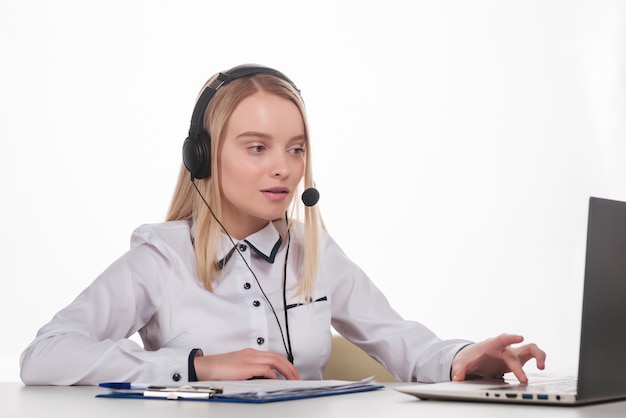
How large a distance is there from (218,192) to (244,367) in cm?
45

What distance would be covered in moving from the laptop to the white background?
2802 mm

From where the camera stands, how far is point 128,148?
3947 millimetres

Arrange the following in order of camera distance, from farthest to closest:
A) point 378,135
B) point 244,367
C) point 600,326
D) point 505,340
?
point 378,135 → point 505,340 → point 244,367 → point 600,326

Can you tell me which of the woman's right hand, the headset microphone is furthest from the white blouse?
the woman's right hand

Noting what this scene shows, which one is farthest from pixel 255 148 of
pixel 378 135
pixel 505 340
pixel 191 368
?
pixel 378 135

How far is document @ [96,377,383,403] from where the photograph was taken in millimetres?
977

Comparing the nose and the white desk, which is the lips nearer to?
the nose

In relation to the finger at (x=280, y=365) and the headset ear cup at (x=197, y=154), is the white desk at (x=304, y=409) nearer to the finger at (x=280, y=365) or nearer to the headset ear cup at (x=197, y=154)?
the finger at (x=280, y=365)

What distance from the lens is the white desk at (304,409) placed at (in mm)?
858

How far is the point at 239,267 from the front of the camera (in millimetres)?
1609

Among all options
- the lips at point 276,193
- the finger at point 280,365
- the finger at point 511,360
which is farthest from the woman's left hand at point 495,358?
the lips at point 276,193

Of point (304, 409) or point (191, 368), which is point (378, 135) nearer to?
point (191, 368)

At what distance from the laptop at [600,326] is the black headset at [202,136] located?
29.8 inches

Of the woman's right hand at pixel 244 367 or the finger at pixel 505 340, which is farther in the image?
the finger at pixel 505 340
